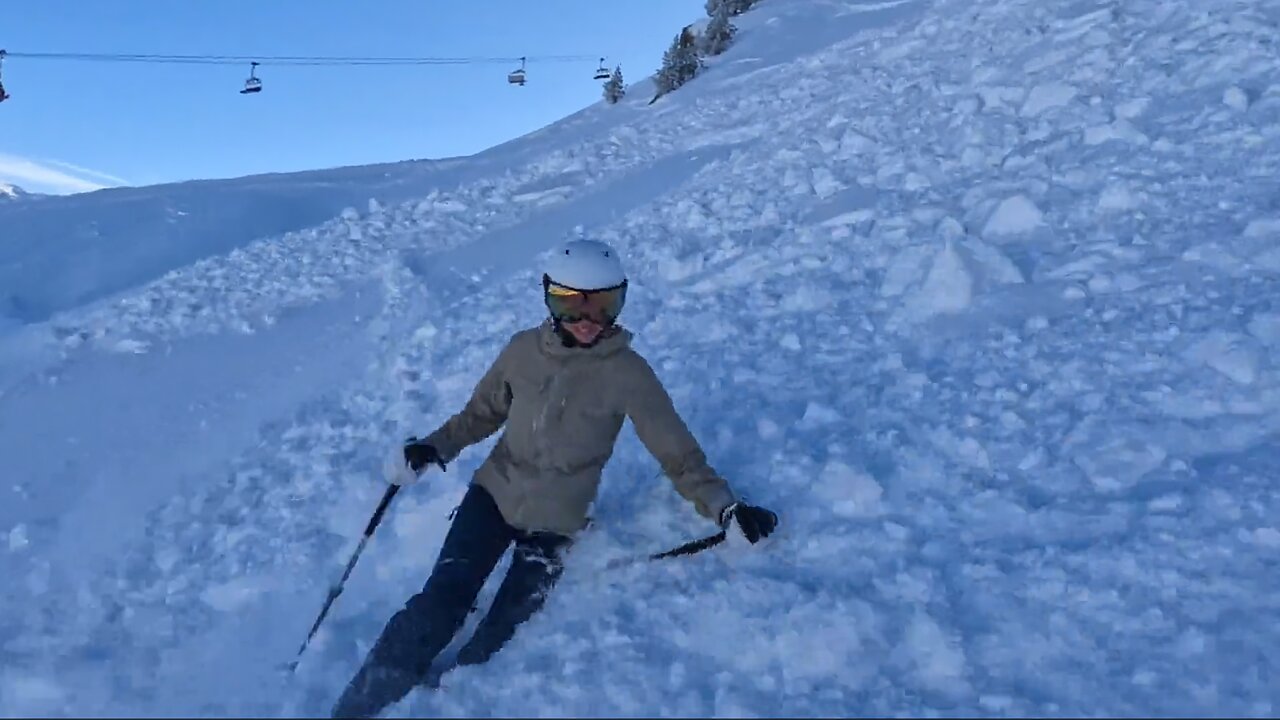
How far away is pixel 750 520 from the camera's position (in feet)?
12.2

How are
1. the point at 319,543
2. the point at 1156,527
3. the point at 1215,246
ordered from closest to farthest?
the point at 1156,527 → the point at 319,543 → the point at 1215,246

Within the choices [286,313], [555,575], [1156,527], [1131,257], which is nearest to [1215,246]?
[1131,257]

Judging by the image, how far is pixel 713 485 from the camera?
3896 mm

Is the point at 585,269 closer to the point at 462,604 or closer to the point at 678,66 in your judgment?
the point at 462,604

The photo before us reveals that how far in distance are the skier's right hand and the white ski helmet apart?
955 millimetres

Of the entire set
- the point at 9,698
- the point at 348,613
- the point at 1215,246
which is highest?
the point at 9,698

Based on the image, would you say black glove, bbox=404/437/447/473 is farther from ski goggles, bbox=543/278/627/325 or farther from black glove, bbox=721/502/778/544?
black glove, bbox=721/502/778/544

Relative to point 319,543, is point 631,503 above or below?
below

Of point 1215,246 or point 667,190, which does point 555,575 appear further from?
point 667,190

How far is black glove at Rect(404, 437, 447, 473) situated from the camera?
413cm

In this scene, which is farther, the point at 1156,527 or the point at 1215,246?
the point at 1215,246

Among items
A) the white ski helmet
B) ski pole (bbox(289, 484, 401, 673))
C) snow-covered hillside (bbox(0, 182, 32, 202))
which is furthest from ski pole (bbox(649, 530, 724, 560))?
snow-covered hillside (bbox(0, 182, 32, 202))

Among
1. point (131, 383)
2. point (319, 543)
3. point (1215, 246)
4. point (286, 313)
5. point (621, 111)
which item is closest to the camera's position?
point (319, 543)

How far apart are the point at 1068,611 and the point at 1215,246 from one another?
13.3 feet
